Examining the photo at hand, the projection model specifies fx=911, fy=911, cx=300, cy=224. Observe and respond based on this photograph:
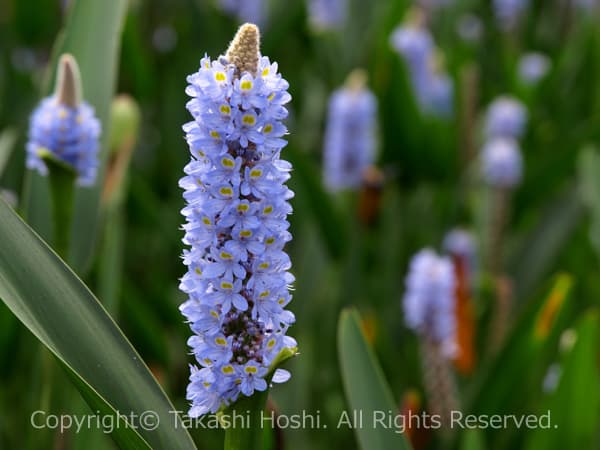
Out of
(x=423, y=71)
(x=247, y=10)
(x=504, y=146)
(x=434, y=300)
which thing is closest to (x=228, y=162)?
(x=434, y=300)

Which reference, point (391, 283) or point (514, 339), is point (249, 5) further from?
point (514, 339)

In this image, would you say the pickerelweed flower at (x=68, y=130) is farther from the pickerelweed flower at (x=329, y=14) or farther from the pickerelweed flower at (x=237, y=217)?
the pickerelweed flower at (x=329, y=14)

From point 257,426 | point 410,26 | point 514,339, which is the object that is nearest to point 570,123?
point 410,26

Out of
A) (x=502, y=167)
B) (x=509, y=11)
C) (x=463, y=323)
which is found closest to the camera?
(x=463, y=323)

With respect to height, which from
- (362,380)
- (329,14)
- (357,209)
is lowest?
(362,380)

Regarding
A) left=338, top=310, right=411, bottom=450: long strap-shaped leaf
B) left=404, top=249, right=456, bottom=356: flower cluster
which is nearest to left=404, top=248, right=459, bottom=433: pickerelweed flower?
left=404, top=249, right=456, bottom=356: flower cluster

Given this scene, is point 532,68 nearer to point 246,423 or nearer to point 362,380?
point 362,380

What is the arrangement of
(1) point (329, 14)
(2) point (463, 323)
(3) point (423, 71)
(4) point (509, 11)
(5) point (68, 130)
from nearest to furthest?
(5) point (68, 130) → (2) point (463, 323) → (3) point (423, 71) → (1) point (329, 14) → (4) point (509, 11)
